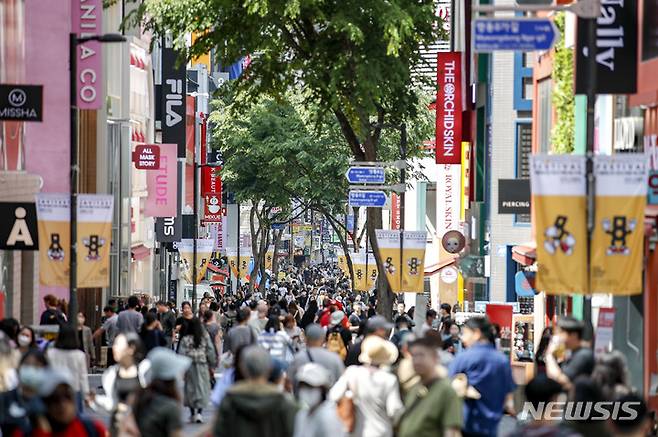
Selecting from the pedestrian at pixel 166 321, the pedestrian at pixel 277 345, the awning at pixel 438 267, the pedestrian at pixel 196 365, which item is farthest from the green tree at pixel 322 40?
the awning at pixel 438 267

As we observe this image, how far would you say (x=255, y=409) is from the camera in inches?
488

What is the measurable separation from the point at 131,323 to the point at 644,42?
35.3 feet

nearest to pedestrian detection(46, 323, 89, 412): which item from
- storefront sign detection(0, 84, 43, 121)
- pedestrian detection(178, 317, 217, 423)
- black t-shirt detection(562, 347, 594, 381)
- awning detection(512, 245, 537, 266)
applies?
black t-shirt detection(562, 347, 594, 381)

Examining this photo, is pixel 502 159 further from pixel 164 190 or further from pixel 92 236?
pixel 92 236

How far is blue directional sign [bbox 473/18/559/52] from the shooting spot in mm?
20844

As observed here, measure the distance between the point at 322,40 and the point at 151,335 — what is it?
15.8 metres

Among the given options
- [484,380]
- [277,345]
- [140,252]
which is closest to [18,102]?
[277,345]

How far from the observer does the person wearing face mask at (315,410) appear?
12.9 metres

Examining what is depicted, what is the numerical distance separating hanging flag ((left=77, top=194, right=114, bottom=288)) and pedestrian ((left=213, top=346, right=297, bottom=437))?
1581 centimetres

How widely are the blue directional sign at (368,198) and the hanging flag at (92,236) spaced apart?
12.9 metres

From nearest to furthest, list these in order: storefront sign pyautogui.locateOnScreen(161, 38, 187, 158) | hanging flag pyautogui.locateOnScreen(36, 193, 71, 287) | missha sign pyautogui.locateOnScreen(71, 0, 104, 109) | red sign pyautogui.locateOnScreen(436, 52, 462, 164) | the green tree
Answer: hanging flag pyautogui.locateOnScreen(36, 193, 71, 287)
the green tree
missha sign pyautogui.locateOnScreen(71, 0, 104, 109)
red sign pyautogui.locateOnScreen(436, 52, 462, 164)
storefront sign pyautogui.locateOnScreen(161, 38, 187, 158)

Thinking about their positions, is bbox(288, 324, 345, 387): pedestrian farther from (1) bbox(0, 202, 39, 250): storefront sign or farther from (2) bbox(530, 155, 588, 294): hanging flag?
(1) bbox(0, 202, 39, 250): storefront sign

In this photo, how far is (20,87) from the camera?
97.8ft

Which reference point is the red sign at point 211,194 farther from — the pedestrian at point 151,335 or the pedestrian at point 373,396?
the pedestrian at point 373,396
